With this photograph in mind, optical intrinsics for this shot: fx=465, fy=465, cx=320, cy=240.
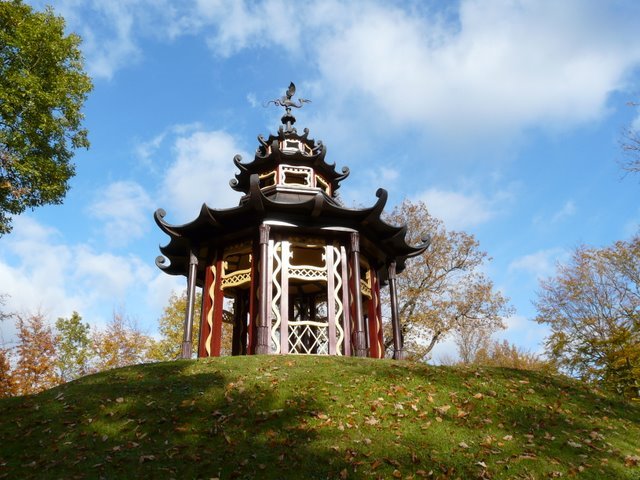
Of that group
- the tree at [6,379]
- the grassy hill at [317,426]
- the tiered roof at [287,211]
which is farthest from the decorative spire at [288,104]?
the tree at [6,379]

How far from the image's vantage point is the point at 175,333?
3450 centimetres

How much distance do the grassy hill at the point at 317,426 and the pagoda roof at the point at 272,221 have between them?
5128mm

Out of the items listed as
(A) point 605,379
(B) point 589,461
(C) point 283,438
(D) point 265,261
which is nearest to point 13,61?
(D) point 265,261

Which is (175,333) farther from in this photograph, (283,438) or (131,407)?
(283,438)

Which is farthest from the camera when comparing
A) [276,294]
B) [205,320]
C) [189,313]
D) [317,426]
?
[205,320]

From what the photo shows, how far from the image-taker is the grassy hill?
21.2 feet

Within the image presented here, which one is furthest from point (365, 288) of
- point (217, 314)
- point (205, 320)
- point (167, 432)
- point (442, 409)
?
point (167, 432)

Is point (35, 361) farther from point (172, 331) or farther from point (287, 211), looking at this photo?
point (287, 211)

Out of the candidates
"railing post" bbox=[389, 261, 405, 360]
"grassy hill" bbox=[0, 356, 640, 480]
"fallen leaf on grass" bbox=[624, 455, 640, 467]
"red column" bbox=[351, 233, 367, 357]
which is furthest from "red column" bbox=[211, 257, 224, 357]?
"fallen leaf on grass" bbox=[624, 455, 640, 467]

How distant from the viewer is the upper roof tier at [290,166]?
18.2 meters

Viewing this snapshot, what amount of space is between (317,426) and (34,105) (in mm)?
15510

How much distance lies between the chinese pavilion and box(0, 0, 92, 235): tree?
526 centimetres

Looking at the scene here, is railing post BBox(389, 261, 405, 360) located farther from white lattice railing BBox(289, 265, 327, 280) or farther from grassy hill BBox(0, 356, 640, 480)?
grassy hill BBox(0, 356, 640, 480)

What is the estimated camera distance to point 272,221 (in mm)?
14461
